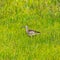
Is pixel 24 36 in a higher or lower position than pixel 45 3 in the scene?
lower

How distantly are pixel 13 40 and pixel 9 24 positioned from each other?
1729 millimetres

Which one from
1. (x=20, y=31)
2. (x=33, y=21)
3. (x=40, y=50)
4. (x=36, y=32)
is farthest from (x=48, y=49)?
(x=33, y=21)

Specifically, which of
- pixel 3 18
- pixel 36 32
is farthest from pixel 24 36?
pixel 3 18

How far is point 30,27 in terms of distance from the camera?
11484 mm

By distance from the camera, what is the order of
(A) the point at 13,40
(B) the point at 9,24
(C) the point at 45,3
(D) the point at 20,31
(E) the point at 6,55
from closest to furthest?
(E) the point at 6,55 → (A) the point at 13,40 → (D) the point at 20,31 → (B) the point at 9,24 → (C) the point at 45,3

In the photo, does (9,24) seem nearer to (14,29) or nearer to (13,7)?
(14,29)

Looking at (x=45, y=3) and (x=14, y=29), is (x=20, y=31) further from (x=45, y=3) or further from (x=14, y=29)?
(x=45, y=3)

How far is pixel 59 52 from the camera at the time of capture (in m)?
9.06

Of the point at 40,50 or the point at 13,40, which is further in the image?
the point at 13,40

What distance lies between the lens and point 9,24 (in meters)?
11.6

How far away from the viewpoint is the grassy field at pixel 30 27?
9.02 metres

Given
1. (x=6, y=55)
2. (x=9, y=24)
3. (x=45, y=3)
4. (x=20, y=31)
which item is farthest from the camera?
(x=45, y=3)

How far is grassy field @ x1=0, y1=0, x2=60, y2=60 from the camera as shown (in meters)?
9.02

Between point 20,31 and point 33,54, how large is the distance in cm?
215
